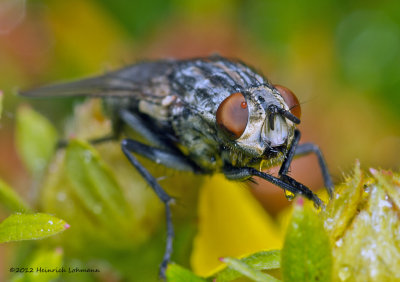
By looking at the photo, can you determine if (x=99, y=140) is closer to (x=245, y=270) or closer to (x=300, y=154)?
(x=300, y=154)

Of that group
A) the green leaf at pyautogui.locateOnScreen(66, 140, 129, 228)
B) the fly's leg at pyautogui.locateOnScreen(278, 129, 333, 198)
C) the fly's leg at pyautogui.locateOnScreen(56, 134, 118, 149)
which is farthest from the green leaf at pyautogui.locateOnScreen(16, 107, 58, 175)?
the fly's leg at pyautogui.locateOnScreen(278, 129, 333, 198)

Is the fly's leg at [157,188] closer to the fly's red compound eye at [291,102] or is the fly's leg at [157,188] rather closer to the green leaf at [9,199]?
the green leaf at [9,199]

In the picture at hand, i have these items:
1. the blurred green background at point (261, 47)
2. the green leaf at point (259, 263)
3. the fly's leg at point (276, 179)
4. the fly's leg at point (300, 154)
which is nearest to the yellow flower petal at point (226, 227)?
the fly's leg at point (276, 179)

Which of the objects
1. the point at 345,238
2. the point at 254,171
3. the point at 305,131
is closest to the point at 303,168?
the point at 305,131

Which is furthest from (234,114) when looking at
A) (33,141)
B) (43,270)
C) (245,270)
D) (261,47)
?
(261,47)

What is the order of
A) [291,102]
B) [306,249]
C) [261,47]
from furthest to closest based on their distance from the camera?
[261,47] < [291,102] < [306,249]

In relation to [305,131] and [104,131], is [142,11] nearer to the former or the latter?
[305,131]

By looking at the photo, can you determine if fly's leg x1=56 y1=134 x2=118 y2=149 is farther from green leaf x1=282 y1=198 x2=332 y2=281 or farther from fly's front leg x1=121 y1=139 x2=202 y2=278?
green leaf x1=282 y1=198 x2=332 y2=281
